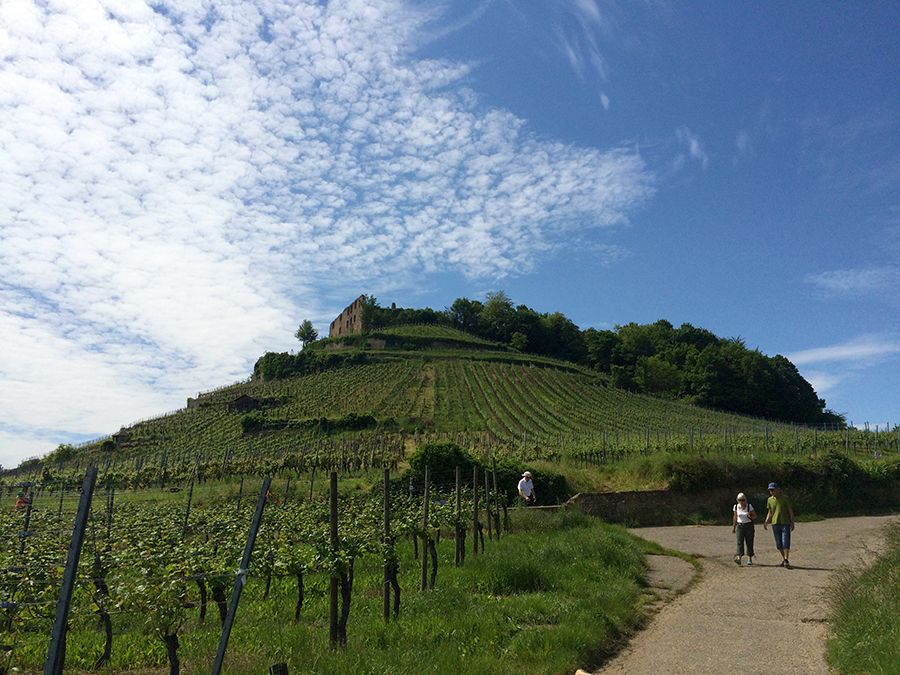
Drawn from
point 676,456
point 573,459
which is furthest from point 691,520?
point 573,459

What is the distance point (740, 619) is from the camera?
25.8 ft

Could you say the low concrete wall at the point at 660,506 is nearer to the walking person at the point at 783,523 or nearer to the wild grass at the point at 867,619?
the walking person at the point at 783,523

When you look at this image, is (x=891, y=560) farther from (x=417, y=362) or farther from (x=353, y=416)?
(x=417, y=362)

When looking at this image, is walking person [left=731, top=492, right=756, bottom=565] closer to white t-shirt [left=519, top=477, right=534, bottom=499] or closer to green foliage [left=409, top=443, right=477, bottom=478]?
white t-shirt [left=519, top=477, right=534, bottom=499]

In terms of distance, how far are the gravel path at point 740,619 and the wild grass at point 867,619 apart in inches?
11.1

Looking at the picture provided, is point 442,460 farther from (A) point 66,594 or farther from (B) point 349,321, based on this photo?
(B) point 349,321

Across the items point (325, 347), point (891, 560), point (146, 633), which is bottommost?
point (146, 633)

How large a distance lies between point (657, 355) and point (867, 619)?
10969cm

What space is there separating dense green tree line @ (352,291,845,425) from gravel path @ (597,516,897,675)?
8404 cm

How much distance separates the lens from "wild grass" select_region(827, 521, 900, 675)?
536 cm

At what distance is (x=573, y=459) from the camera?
2969cm

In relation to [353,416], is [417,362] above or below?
above

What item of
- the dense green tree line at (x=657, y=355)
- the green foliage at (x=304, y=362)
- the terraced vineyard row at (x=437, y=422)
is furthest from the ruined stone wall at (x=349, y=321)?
the terraced vineyard row at (x=437, y=422)

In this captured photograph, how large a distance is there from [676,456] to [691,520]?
242cm
